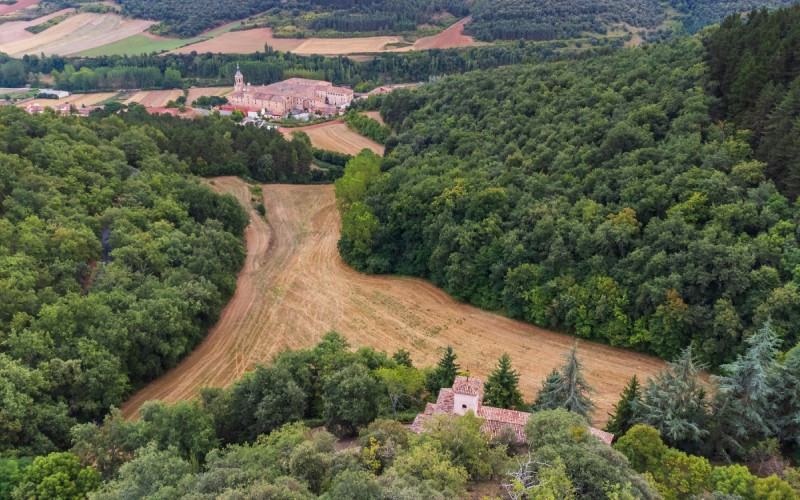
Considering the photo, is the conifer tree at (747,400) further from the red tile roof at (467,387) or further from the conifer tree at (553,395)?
the red tile roof at (467,387)

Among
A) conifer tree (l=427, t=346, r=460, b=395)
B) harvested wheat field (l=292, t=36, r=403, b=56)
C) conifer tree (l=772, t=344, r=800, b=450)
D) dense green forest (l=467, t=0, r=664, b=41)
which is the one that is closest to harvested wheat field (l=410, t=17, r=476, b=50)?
dense green forest (l=467, t=0, r=664, b=41)

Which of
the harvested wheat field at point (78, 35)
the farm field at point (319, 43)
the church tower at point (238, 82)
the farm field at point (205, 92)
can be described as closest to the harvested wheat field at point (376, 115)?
the church tower at point (238, 82)

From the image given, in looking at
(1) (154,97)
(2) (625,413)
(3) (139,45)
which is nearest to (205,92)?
(1) (154,97)

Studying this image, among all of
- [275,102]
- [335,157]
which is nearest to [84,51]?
[275,102]

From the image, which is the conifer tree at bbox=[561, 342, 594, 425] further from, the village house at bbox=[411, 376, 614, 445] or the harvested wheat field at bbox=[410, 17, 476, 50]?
the harvested wheat field at bbox=[410, 17, 476, 50]

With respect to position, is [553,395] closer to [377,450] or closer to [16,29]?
[377,450]

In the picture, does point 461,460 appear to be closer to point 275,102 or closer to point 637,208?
point 637,208
